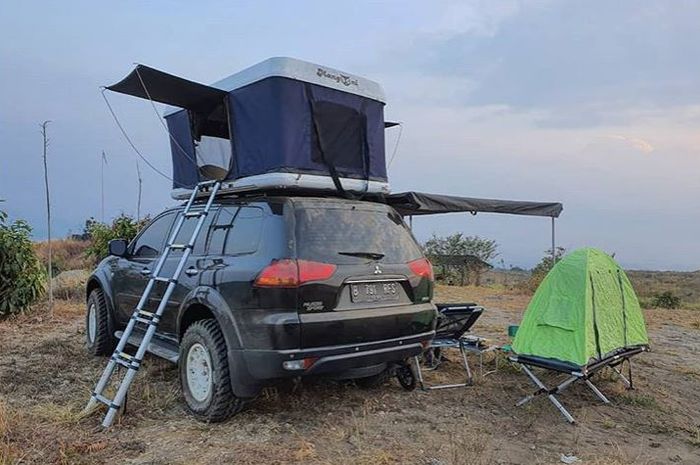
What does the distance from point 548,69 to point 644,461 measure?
8.62m

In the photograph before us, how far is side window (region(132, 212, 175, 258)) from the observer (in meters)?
5.32

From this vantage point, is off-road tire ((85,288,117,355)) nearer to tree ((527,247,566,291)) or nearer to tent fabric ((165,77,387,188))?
tent fabric ((165,77,387,188))

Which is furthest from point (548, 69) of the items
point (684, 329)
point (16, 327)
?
point (16, 327)

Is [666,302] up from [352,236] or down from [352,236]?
down

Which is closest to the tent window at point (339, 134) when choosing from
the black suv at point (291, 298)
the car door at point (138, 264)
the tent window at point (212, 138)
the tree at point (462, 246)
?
the black suv at point (291, 298)

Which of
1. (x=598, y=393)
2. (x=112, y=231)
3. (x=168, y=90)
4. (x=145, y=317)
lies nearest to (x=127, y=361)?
(x=145, y=317)

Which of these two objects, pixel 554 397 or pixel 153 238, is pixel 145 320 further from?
pixel 554 397

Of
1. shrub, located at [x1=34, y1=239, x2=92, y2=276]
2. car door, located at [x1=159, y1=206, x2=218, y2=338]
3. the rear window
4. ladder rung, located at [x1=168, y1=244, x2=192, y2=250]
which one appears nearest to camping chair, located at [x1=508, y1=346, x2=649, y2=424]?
the rear window

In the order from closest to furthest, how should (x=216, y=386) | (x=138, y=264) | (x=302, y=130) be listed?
1. (x=216, y=386)
2. (x=302, y=130)
3. (x=138, y=264)

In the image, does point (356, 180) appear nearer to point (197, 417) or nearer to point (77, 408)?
point (197, 417)

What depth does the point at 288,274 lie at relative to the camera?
354 centimetres

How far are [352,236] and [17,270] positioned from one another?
22.9 feet

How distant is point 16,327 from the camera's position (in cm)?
790

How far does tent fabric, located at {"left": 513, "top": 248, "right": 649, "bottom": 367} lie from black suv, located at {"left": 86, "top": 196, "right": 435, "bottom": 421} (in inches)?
41.9
